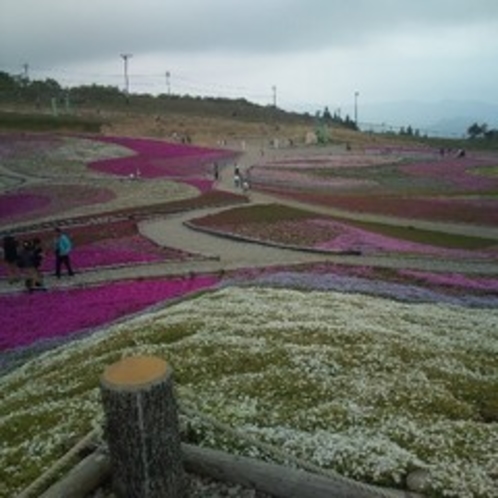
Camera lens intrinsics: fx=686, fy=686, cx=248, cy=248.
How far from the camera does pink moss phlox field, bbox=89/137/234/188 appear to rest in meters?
92.1

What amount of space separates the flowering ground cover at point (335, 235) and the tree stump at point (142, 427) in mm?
34180

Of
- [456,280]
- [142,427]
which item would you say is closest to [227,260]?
[456,280]

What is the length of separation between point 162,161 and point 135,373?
310ft

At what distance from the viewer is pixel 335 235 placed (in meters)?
49.1

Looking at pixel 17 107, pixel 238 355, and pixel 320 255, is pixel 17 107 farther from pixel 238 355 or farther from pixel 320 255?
pixel 238 355

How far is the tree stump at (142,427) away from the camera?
10422 millimetres

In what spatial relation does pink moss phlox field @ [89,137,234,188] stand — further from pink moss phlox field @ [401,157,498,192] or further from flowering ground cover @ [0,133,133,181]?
pink moss phlox field @ [401,157,498,192]

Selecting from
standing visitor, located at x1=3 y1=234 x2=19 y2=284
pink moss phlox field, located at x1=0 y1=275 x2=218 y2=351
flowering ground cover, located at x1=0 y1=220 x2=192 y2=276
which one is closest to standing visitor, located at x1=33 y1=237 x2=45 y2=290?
pink moss phlox field, located at x1=0 y1=275 x2=218 y2=351

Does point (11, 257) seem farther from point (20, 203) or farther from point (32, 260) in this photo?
point (20, 203)

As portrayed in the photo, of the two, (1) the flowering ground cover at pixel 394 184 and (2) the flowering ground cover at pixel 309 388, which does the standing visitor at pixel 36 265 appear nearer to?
(2) the flowering ground cover at pixel 309 388

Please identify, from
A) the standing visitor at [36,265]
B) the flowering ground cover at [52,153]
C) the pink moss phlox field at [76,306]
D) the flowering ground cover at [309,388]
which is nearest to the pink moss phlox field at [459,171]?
the flowering ground cover at [52,153]

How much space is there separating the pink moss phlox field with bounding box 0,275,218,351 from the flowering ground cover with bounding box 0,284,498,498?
13.6 feet

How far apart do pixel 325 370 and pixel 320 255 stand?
25.9 meters

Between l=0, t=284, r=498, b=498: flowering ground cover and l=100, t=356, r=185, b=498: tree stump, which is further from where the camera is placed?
l=0, t=284, r=498, b=498: flowering ground cover
